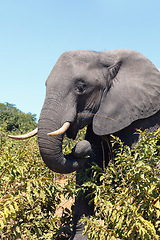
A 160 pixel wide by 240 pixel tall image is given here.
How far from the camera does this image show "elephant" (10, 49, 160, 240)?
120 inches

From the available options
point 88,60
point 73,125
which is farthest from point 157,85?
point 73,125

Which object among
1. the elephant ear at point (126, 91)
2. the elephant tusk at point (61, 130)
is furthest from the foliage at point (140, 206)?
the elephant ear at point (126, 91)

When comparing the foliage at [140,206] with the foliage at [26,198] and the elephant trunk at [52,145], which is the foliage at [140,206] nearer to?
the elephant trunk at [52,145]

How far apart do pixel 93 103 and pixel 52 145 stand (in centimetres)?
76

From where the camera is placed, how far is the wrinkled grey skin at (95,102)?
3.06 metres

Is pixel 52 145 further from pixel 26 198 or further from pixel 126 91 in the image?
pixel 126 91

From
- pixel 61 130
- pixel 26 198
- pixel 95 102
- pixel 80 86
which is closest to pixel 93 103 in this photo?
pixel 95 102

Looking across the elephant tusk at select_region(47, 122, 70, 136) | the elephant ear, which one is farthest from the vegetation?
the elephant ear

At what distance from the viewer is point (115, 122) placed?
3514 mm

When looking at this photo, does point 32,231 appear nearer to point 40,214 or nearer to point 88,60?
point 40,214

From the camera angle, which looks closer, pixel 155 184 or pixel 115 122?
pixel 155 184

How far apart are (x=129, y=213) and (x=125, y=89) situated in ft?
5.57

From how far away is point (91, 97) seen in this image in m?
3.41

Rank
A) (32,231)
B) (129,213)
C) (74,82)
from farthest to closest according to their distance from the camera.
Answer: (32,231)
(74,82)
(129,213)
